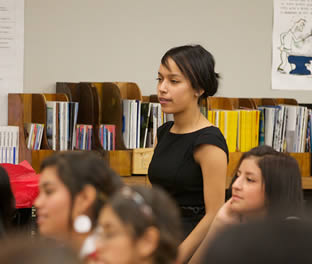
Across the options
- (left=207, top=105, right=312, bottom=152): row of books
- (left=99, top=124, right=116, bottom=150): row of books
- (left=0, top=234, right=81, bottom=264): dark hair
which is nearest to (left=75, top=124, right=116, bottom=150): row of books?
(left=99, top=124, right=116, bottom=150): row of books

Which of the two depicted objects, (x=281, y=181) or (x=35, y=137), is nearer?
(x=281, y=181)

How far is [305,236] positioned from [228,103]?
11.1 feet

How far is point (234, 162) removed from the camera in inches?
146

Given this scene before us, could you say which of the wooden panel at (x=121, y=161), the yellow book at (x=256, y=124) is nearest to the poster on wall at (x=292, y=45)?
the yellow book at (x=256, y=124)

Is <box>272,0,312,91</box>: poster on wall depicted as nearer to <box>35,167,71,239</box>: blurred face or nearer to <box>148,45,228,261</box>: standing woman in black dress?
<box>148,45,228,261</box>: standing woman in black dress

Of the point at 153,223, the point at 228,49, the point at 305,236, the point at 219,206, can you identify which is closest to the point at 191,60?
the point at 219,206

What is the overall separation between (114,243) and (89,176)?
1.24 ft

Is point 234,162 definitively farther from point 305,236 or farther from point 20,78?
point 305,236

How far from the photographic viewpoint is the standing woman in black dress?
6.38 ft

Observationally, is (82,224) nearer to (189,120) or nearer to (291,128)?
(189,120)

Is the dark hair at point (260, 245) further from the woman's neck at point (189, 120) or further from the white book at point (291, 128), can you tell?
the white book at point (291, 128)

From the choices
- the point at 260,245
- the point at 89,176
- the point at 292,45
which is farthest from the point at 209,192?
the point at 292,45

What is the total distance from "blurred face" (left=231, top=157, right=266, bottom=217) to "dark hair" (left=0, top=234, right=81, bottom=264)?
1213 mm

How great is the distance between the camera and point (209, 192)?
1.94m
